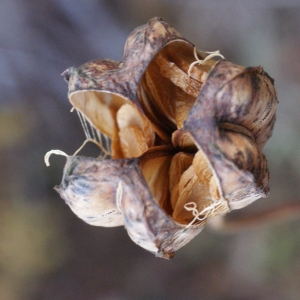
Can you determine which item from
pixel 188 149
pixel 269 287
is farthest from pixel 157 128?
pixel 269 287

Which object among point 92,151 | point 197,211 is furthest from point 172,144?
point 92,151

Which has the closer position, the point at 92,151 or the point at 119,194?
the point at 119,194

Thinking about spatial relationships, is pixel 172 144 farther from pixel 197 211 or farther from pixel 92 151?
pixel 92 151

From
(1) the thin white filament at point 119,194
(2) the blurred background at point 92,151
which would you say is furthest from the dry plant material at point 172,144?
(2) the blurred background at point 92,151

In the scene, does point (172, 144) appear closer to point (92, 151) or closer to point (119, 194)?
point (119, 194)

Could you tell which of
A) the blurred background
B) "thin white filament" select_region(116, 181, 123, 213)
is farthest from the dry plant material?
A: the blurred background

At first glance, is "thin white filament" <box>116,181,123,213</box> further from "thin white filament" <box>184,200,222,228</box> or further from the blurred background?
the blurred background
